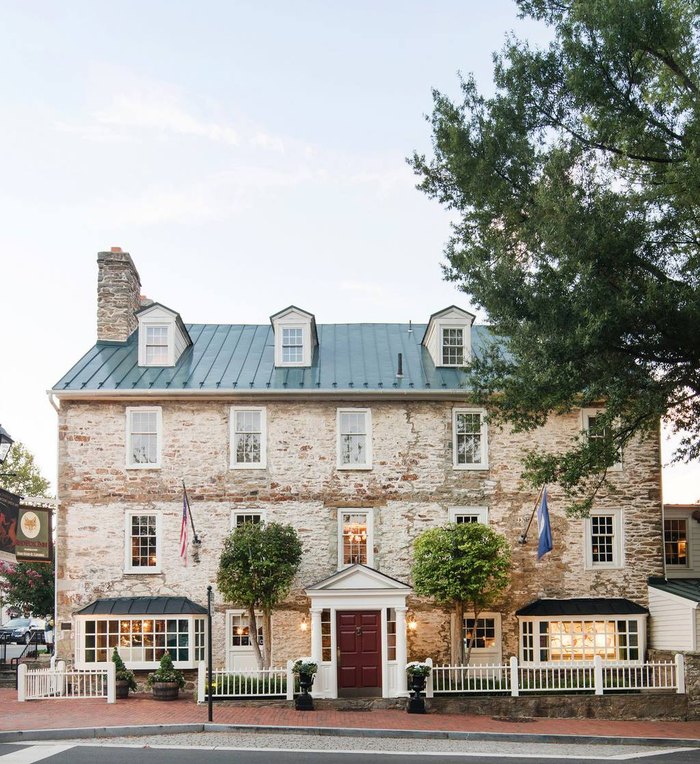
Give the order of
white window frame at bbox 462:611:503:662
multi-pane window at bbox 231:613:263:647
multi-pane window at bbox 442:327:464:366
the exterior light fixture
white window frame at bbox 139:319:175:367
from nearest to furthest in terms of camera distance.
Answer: the exterior light fixture
multi-pane window at bbox 231:613:263:647
white window frame at bbox 462:611:503:662
white window frame at bbox 139:319:175:367
multi-pane window at bbox 442:327:464:366

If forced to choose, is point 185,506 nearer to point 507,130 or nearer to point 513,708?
point 513,708

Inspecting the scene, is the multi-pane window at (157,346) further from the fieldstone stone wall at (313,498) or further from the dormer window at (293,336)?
the dormer window at (293,336)

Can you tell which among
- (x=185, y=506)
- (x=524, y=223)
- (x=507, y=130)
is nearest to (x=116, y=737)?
(x=185, y=506)

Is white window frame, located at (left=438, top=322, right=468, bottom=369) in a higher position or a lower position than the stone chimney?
lower

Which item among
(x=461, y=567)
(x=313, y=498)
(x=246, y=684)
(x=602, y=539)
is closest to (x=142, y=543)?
(x=313, y=498)

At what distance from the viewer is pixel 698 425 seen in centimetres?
1934

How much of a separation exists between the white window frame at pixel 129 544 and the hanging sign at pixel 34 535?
3.74 m

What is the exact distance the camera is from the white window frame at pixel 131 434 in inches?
1001

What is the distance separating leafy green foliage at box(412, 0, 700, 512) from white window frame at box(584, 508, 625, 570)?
6.70m

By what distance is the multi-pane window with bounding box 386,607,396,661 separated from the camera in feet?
78.6

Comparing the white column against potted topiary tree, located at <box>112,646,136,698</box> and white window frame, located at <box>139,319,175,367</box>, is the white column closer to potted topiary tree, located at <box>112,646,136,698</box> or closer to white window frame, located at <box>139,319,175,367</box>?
potted topiary tree, located at <box>112,646,136,698</box>

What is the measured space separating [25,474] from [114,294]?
69.8ft

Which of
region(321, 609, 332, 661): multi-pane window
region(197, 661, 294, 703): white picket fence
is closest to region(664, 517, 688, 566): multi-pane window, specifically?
region(321, 609, 332, 661): multi-pane window

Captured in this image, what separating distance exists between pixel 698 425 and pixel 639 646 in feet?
26.8
